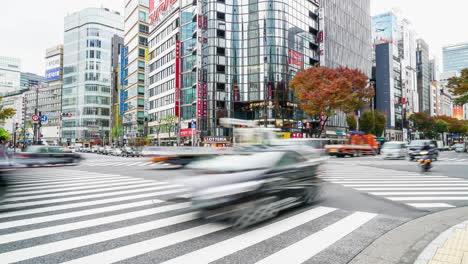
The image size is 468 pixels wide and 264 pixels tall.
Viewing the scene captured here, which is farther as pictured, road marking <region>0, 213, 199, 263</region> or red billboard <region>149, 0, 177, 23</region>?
red billboard <region>149, 0, 177, 23</region>

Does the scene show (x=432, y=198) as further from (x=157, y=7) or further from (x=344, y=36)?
(x=157, y=7)

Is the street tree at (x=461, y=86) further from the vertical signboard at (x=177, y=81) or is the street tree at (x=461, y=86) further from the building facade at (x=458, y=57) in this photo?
the building facade at (x=458, y=57)

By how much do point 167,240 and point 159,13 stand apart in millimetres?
66136

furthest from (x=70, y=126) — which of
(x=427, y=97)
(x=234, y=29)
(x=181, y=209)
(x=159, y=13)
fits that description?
(x=427, y=97)

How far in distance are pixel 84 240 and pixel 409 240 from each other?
4804 mm

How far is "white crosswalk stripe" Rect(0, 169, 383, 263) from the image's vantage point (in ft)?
11.1

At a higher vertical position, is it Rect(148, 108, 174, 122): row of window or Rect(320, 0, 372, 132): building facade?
Rect(320, 0, 372, 132): building facade

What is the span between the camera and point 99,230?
4363 millimetres

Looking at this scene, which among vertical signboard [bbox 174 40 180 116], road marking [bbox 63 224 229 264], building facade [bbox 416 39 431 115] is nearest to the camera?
road marking [bbox 63 224 229 264]

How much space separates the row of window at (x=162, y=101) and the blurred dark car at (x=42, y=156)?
37104mm

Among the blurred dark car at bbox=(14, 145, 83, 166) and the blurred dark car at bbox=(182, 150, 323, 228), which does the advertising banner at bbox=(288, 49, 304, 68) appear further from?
the blurred dark car at bbox=(182, 150, 323, 228)

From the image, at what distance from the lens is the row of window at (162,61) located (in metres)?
55.4

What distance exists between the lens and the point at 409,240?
3.93 m

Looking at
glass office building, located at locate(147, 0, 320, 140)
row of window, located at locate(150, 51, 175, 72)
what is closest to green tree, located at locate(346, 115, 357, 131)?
glass office building, located at locate(147, 0, 320, 140)
